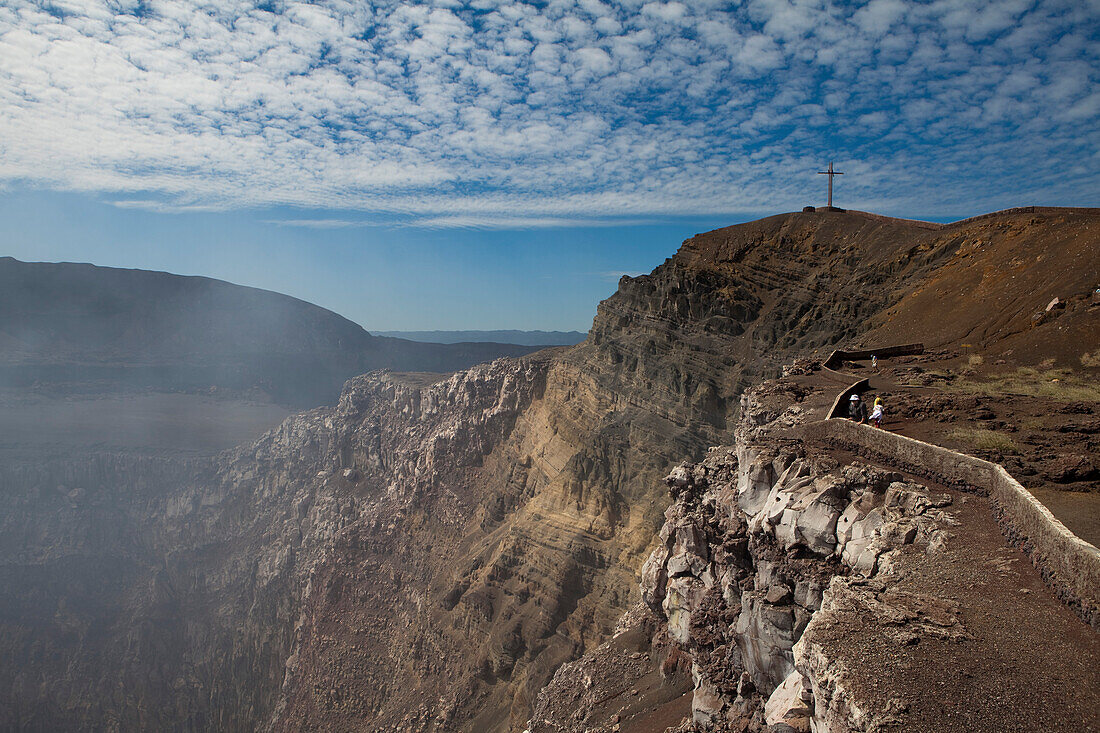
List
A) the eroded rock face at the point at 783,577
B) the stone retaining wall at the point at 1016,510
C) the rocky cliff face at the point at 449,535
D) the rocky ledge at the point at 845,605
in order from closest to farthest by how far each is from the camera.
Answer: the rocky ledge at the point at 845,605, the stone retaining wall at the point at 1016,510, the eroded rock face at the point at 783,577, the rocky cliff face at the point at 449,535

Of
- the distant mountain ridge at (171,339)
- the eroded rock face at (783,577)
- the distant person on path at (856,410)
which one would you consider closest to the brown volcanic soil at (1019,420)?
the distant person on path at (856,410)

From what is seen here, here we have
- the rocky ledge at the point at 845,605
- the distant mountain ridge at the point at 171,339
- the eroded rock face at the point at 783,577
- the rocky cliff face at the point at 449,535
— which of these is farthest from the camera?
the distant mountain ridge at the point at 171,339

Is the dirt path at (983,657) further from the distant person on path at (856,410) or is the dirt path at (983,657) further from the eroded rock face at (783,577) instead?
the distant person on path at (856,410)

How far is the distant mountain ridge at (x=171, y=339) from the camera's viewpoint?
10138 cm

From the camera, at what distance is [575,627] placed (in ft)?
111

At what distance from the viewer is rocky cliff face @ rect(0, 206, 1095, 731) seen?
1352 inches

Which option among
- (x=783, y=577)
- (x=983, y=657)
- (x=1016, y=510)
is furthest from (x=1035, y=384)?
(x=983, y=657)

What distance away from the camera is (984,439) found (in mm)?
13094

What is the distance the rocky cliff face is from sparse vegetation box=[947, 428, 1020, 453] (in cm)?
423

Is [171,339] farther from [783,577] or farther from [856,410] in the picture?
[783,577]

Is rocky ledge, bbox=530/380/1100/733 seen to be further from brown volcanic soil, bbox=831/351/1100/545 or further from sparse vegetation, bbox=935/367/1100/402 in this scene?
sparse vegetation, bbox=935/367/1100/402

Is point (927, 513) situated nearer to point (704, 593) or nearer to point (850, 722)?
point (850, 722)

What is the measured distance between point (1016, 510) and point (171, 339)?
13166cm

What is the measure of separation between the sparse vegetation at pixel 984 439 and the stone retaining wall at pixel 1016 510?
2.04 m
